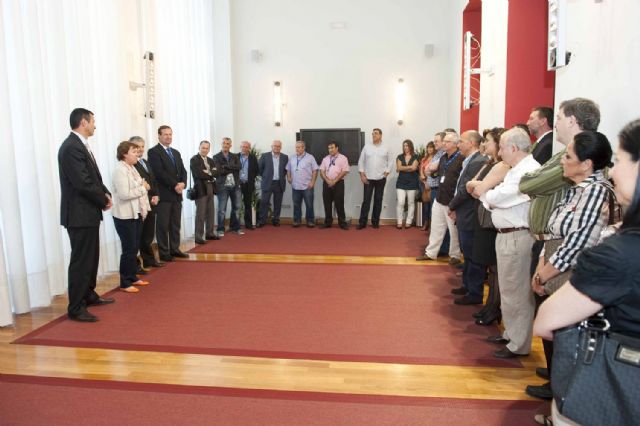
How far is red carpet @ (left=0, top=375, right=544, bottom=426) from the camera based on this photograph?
2744 millimetres

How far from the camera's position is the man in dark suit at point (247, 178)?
9344 mm

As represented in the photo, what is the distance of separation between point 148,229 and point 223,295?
1.69 metres

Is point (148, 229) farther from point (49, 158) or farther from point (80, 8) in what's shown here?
point (80, 8)

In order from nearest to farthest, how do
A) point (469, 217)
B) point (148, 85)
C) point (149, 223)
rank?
point (469, 217), point (149, 223), point (148, 85)

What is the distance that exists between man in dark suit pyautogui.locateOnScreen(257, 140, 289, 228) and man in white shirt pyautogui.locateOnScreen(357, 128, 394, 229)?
58.4 inches

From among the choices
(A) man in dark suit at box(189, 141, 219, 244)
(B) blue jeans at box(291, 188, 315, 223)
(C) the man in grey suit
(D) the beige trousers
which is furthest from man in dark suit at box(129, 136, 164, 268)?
(D) the beige trousers

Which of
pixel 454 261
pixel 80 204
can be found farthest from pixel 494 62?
pixel 80 204

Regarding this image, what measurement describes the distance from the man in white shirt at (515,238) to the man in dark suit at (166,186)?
14.1 feet

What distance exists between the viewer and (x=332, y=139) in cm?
1009

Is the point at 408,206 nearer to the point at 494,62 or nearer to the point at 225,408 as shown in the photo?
the point at 494,62

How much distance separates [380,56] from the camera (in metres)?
10.3

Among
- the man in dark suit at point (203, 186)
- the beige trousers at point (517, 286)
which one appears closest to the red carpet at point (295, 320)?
the beige trousers at point (517, 286)

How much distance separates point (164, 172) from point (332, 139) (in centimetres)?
Result: 433

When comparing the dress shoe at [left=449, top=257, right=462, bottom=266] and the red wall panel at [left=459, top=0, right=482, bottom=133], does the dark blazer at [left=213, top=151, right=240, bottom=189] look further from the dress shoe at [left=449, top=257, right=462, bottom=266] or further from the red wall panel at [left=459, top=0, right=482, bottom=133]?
the dress shoe at [left=449, top=257, right=462, bottom=266]
